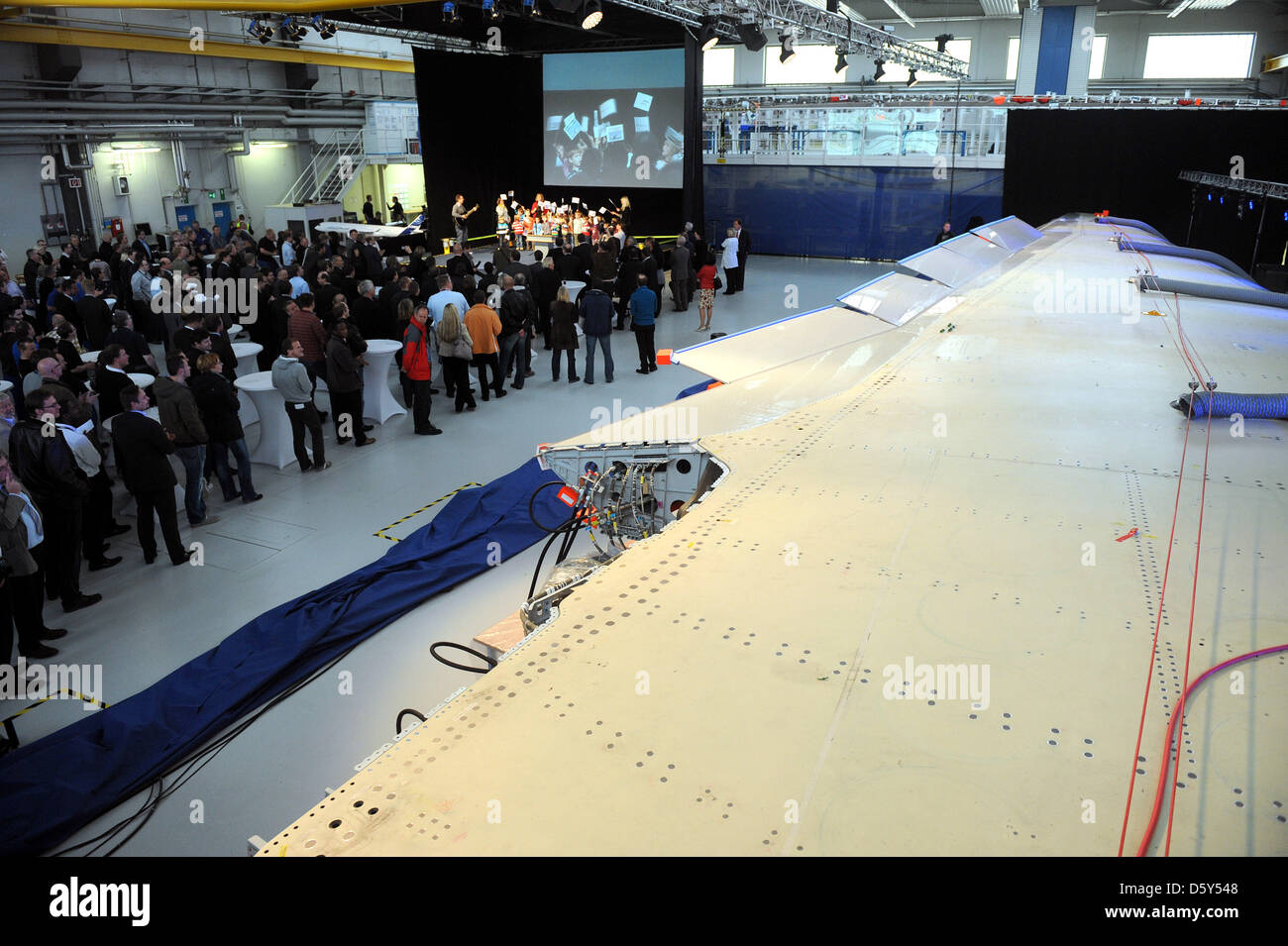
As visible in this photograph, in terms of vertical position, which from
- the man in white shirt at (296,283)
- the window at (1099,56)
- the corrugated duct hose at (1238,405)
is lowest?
the corrugated duct hose at (1238,405)

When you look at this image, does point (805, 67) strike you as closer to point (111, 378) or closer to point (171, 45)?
point (171, 45)

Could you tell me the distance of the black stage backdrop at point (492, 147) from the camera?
71.8 feet

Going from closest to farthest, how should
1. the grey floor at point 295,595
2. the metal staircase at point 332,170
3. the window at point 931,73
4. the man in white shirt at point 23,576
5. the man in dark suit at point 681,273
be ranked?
the grey floor at point 295,595, the man in white shirt at point 23,576, the man in dark suit at point 681,273, the metal staircase at point 332,170, the window at point 931,73

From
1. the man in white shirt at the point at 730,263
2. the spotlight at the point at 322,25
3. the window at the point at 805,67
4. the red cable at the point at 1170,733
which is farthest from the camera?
the window at the point at 805,67

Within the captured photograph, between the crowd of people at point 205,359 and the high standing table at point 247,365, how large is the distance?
0.94 ft

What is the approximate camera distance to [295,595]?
20.7 feet

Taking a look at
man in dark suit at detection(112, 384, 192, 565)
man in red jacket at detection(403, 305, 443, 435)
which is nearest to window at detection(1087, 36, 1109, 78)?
man in red jacket at detection(403, 305, 443, 435)

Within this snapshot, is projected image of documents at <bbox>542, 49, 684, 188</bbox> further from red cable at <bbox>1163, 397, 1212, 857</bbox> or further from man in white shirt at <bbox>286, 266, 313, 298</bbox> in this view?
red cable at <bbox>1163, 397, 1212, 857</bbox>

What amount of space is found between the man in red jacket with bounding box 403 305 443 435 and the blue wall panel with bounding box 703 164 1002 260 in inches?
653

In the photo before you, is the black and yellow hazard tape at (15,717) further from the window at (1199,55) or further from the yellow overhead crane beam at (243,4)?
the window at (1199,55)

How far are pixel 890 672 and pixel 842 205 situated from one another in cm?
2257

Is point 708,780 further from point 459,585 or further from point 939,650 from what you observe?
point 459,585

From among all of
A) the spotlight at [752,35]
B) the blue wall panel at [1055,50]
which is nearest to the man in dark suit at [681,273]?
the spotlight at [752,35]

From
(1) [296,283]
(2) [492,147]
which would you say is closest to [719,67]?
(2) [492,147]
